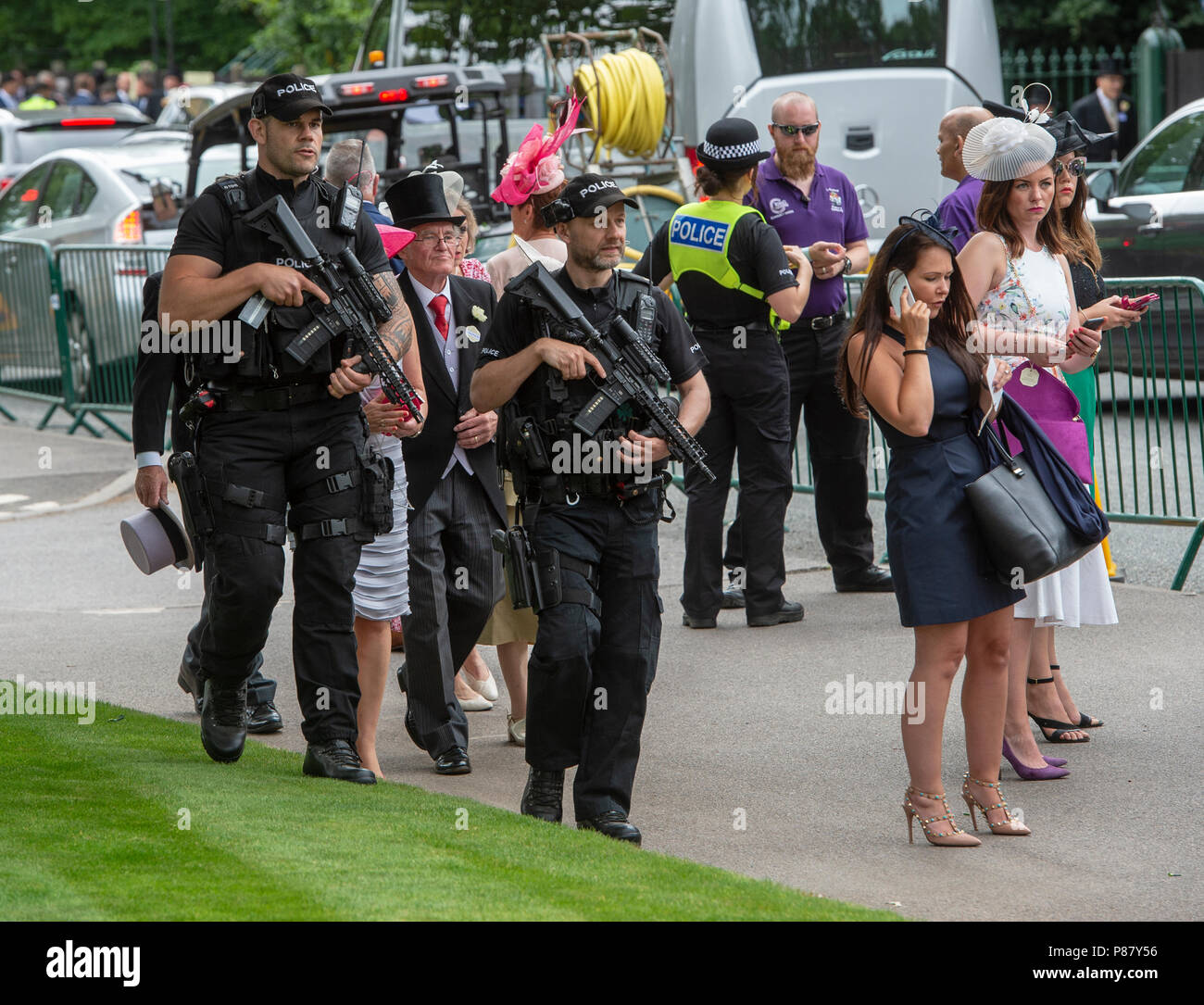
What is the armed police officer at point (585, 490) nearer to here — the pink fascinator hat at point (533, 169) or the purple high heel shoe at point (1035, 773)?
the pink fascinator hat at point (533, 169)

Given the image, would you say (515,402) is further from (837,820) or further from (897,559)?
(837,820)

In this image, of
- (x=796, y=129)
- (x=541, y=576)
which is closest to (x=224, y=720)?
(x=541, y=576)

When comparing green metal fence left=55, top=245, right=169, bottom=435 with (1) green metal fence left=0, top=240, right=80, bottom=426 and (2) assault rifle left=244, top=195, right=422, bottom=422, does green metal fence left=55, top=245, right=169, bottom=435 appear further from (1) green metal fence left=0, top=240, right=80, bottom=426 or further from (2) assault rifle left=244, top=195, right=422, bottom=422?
(2) assault rifle left=244, top=195, right=422, bottom=422

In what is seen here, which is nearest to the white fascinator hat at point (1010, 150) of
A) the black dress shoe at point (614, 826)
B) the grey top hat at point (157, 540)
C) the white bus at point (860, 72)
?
the black dress shoe at point (614, 826)

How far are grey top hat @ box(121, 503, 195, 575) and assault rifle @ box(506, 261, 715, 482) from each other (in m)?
1.55

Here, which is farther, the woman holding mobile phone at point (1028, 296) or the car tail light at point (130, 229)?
the car tail light at point (130, 229)

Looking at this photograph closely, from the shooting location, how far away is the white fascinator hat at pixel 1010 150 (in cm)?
584

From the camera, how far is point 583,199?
528cm

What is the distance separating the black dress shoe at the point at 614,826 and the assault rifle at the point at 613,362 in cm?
107

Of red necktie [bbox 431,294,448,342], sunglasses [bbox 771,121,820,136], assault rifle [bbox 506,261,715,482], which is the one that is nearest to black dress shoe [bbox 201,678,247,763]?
red necktie [bbox 431,294,448,342]

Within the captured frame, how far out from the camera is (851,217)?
877 cm

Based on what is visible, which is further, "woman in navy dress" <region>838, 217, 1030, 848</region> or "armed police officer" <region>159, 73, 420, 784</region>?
"armed police officer" <region>159, 73, 420, 784</region>

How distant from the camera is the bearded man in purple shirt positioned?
849cm

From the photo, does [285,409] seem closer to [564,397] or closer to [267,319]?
[267,319]
